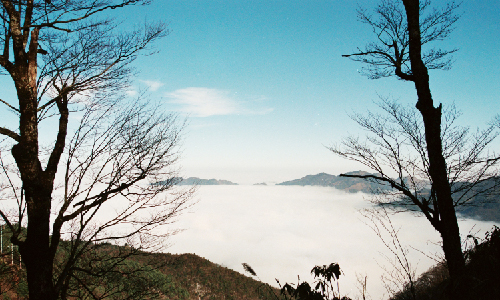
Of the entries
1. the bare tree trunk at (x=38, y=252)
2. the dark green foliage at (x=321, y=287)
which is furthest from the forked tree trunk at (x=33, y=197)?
the dark green foliage at (x=321, y=287)

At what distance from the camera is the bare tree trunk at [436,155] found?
309 centimetres

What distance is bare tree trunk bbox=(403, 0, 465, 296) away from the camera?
10.1ft

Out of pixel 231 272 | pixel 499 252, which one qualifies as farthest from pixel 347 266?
pixel 499 252

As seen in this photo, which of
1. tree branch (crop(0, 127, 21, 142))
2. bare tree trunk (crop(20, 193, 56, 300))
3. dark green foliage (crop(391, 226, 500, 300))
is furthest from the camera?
tree branch (crop(0, 127, 21, 142))

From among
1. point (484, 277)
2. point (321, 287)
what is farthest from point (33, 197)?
point (484, 277)

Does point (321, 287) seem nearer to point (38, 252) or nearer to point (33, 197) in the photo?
point (38, 252)

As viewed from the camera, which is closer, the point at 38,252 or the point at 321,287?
the point at 321,287

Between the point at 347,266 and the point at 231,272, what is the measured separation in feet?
591

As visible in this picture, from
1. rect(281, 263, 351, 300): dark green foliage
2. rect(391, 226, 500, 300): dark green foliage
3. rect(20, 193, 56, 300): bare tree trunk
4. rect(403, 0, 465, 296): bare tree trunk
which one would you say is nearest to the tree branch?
rect(20, 193, 56, 300): bare tree trunk

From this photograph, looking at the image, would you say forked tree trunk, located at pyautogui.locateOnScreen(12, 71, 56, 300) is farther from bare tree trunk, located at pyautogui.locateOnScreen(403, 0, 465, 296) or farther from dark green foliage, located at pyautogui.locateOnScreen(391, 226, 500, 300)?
bare tree trunk, located at pyautogui.locateOnScreen(403, 0, 465, 296)

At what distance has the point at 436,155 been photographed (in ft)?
10.8

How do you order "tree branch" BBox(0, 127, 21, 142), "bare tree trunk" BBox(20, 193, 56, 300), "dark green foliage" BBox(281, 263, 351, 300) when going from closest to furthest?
1. "dark green foliage" BBox(281, 263, 351, 300)
2. "bare tree trunk" BBox(20, 193, 56, 300)
3. "tree branch" BBox(0, 127, 21, 142)

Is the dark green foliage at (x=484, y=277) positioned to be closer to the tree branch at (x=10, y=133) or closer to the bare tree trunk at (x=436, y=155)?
the bare tree trunk at (x=436, y=155)

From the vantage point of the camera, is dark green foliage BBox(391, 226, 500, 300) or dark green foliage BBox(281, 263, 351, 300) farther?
dark green foliage BBox(281, 263, 351, 300)
